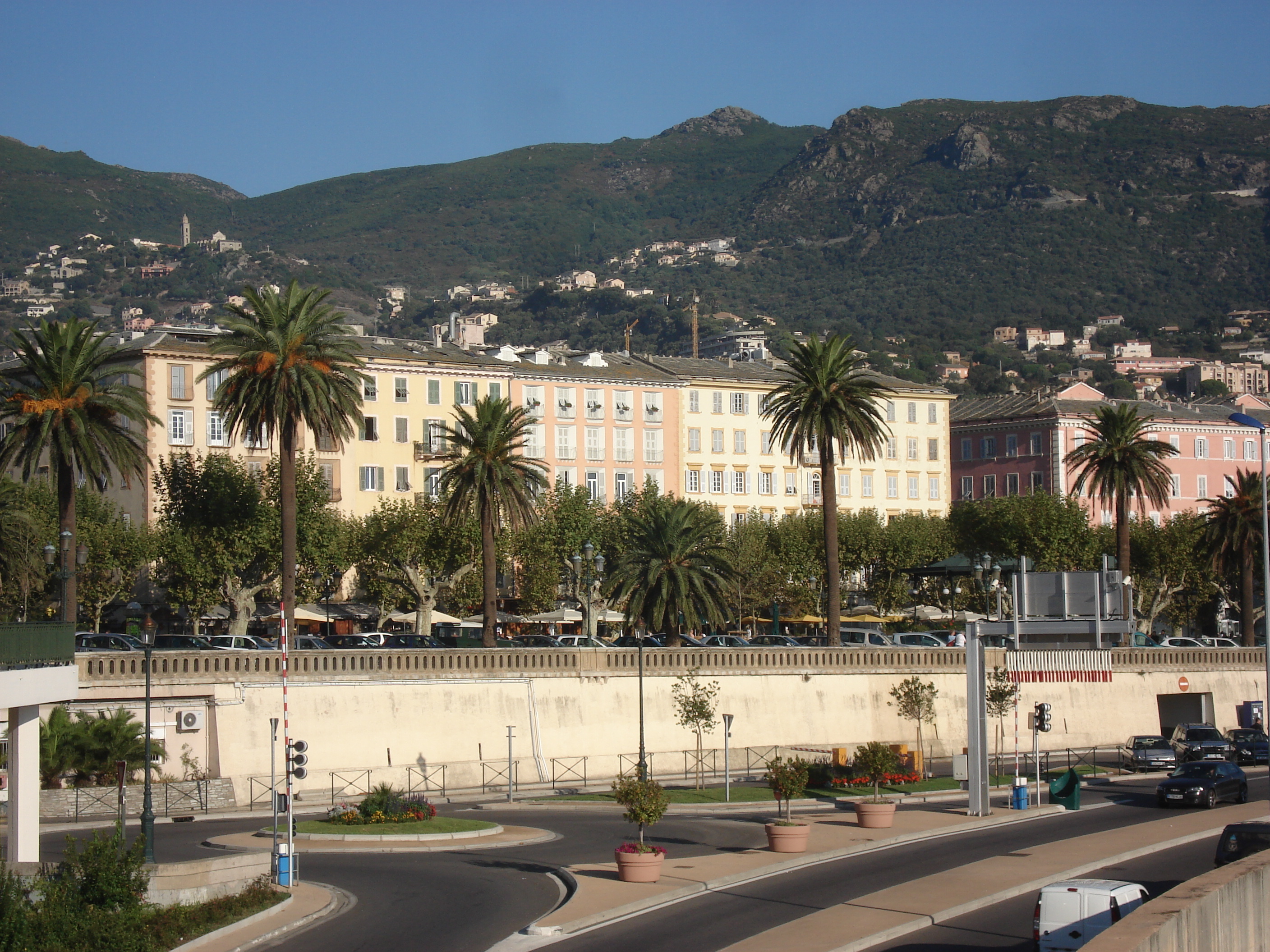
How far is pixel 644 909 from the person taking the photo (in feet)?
99.5

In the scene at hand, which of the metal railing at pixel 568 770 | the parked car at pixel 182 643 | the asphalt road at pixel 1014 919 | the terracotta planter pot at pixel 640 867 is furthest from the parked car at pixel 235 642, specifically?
the asphalt road at pixel 1014 919

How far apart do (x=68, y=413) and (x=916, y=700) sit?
35.1 metres

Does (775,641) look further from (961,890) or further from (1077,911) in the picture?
(1077,911)

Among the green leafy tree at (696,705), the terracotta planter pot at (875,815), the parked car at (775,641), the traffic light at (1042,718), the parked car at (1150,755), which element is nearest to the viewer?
the terracotta planter pot at (875,815)

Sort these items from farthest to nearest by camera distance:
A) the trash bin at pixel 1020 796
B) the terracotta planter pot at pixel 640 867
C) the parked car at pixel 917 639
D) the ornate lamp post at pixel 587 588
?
1. the parked car at pixel 917 639
2. the ornate lamp post at pixel 587 588
3. the trash bin at pixel 1020 796
4. the terracotta planter pot at pixel 640 867

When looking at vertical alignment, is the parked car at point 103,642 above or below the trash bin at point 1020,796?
above

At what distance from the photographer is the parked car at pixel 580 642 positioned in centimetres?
6544

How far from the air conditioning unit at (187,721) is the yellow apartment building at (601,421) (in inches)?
2025

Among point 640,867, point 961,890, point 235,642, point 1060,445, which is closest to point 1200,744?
point 961,890

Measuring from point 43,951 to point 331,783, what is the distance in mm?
27117

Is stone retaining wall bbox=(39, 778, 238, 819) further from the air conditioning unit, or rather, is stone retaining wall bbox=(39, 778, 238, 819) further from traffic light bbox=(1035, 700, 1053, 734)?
traffic light bbox=(1035, 700, 1053, 734)

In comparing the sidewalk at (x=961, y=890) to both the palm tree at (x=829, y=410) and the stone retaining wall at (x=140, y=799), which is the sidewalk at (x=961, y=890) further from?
the palm tree at (x=829, y=410)

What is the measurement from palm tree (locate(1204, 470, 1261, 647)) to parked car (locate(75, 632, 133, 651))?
2238 inches

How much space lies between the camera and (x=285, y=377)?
193ft
